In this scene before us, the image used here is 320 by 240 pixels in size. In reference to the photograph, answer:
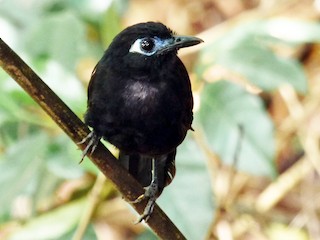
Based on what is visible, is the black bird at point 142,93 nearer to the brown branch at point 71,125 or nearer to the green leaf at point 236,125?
the brown branch at point 71,125

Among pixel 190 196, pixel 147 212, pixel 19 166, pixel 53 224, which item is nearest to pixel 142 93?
pixel 147 212

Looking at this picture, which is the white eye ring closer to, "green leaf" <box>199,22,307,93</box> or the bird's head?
the bird's head

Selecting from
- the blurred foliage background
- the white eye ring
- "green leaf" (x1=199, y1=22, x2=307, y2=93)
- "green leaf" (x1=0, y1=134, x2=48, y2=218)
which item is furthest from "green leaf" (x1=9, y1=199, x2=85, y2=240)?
the white eye ring

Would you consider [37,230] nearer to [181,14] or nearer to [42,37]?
[42,37]

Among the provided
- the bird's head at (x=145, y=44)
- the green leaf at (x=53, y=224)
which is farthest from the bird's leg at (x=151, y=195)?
the green leaf at (x=53, y=224)

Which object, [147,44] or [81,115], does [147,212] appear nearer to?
[147,44]
